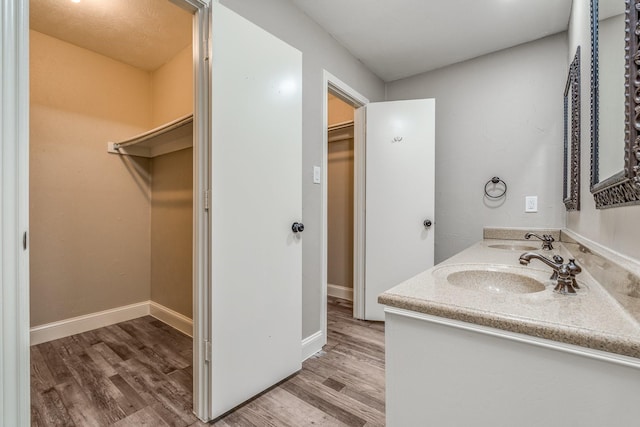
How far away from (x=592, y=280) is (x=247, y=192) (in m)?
1.40

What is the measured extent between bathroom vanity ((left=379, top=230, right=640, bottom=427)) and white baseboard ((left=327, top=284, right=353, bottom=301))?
256cm

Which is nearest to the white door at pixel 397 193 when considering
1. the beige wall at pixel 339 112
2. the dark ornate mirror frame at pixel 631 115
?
the beige wall at pixel 339 112

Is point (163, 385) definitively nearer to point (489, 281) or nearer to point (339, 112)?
point (489, 281)

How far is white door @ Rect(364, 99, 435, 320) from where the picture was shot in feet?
8.43

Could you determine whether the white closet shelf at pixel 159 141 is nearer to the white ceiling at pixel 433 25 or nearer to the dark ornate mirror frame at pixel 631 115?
the white ceiling at pixel 433 25

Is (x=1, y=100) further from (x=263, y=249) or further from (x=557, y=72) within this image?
(x=557, y=72)

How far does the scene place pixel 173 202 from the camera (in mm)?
2604

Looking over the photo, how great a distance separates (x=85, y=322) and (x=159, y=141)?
5.36 feet

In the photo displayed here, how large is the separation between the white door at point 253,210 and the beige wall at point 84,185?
1.82 meters

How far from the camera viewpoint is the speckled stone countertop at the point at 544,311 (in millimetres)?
530

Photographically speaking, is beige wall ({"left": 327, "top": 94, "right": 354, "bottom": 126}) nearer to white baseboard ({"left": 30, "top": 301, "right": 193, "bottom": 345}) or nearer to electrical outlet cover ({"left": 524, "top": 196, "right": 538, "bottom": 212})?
electrical outlet cover ({"left": 524, "top": 196, "right": 538, "bottom": 212})

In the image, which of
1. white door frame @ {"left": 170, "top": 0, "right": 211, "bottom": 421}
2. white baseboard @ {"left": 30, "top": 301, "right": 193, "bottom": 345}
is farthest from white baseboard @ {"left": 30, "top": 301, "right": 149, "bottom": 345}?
white door frame @ {"left": 170, "top": 0, "right": 211, "bottom": 421}

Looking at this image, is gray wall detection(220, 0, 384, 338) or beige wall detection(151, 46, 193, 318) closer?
gray wall detection(220, 0, 384, 338)

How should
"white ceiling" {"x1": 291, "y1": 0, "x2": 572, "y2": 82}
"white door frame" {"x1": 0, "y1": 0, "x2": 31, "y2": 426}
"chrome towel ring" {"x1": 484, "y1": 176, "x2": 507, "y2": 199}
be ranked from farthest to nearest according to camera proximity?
1. "chrome towel ring" {"x1": 484, "y1": 176, "x2": 507, "y2": 199}
2. "white ceiling" {"x1": 291, "y1": 0, "x2": 572, "y2": 82}
3. "white door frame" {"x1": 0, "y1": 0, "x2": 31, "y2": 426}
